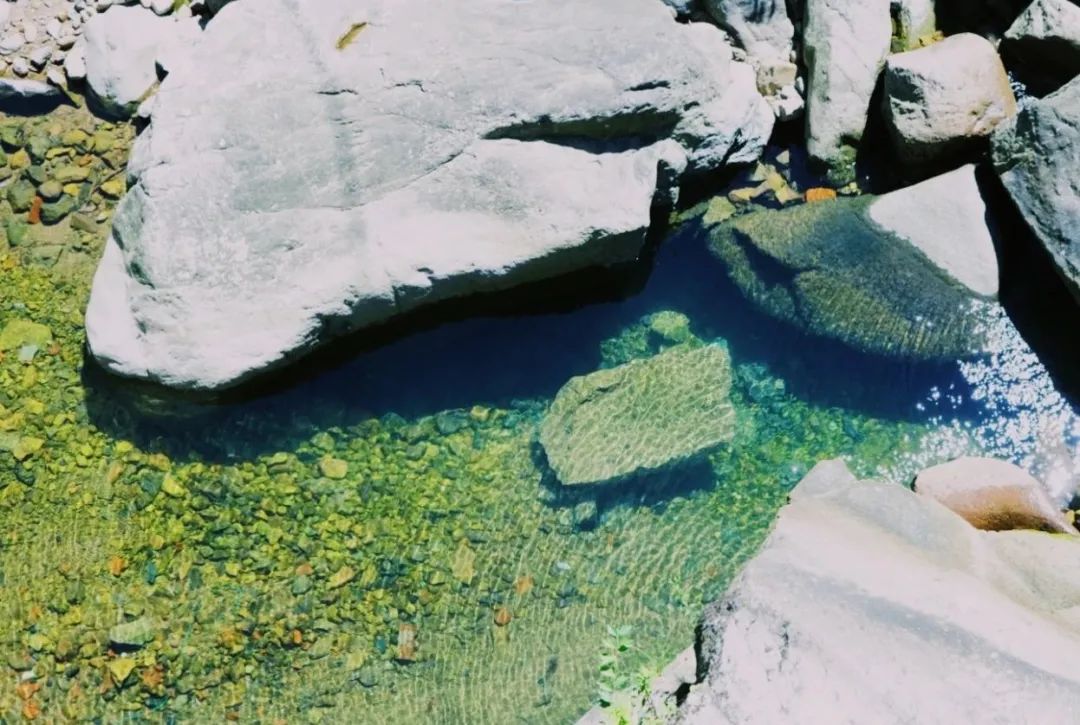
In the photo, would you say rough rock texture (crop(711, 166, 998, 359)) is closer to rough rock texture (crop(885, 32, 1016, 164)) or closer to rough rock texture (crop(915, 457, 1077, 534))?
rough rock texture (crop(885, 32, 1016, 164))

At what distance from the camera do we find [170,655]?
4.66 meters

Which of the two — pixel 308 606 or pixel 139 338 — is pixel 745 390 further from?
pixel 139 338

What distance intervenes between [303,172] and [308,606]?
2.07 metres

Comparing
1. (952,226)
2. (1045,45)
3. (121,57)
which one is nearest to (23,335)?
(121,57)

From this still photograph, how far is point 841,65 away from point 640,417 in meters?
2.23

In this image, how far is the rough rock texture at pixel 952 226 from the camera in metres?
5.11

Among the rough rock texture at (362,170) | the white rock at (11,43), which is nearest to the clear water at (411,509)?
the rough rock texture at (362,170)

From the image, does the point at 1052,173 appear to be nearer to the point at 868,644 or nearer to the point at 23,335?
the point at 868,644

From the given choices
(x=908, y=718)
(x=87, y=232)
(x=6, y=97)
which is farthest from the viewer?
(x=6, y=97)

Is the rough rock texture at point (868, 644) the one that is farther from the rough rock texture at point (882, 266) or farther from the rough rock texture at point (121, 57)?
the rough rock texture at point (121, 57)

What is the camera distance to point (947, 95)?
5.12 metres

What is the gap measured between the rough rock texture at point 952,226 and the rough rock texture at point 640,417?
3.90ft

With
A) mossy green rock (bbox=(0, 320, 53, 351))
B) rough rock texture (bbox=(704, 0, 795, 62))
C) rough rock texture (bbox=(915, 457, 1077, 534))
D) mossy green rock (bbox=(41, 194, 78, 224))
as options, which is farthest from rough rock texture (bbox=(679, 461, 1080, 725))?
mossy green rock (bbox=(41, 194, 78, 224))

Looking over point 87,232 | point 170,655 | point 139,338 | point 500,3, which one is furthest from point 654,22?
point 170,655
